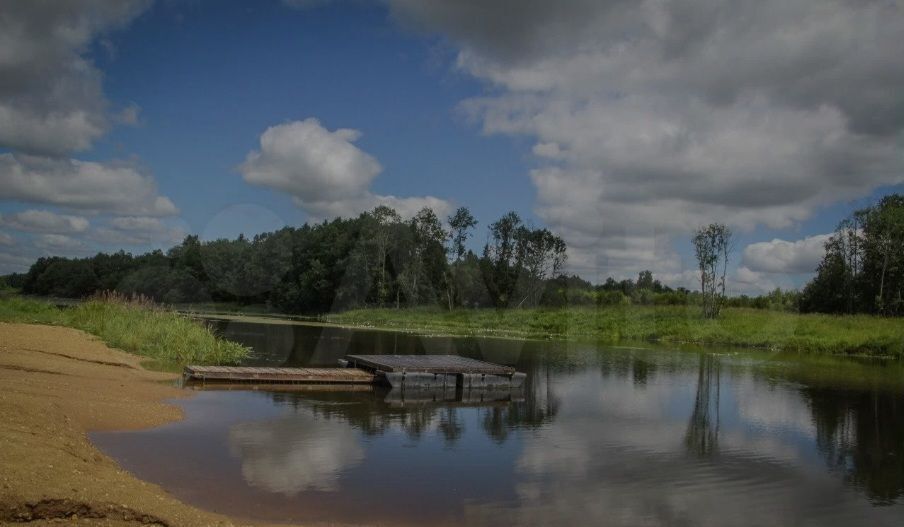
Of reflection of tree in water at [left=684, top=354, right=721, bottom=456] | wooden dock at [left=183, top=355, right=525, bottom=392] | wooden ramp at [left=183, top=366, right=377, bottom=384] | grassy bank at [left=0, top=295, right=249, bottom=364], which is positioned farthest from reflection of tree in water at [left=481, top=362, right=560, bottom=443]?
grassy bank at [left=0, top=295, right=249, bottom=364]

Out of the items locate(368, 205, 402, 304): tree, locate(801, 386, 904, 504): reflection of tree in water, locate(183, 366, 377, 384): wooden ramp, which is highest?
locate(368, 205, 402, 304): tree

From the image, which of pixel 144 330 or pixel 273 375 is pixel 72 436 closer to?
pixel 273 375

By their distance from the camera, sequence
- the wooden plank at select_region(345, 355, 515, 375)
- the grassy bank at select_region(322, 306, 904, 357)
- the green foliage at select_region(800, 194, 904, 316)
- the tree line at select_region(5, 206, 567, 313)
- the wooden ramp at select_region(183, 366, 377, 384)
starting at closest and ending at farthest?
the wooden ramp at select_region(183, 366, 377, 384), the wooden plank at select_region(345, 355, 515, 375), the grassy bank at select_region(322, 306, 904, 357), the green foliage at select_region(800, 194, 904, 316), the tree line at select_region(5, 206, 567, 313)

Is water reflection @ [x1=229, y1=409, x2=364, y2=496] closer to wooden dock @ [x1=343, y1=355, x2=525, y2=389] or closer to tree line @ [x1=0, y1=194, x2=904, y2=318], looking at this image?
wooden dock @ [x1=343, y1=355, x2=525, y2=389]

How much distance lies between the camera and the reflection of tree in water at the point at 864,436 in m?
11.9

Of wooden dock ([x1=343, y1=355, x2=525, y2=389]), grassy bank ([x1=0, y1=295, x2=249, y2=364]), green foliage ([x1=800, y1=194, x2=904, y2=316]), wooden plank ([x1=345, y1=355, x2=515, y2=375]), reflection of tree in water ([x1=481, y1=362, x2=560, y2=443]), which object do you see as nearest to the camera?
reflection of tree in water ([x1=481, y1=362, x2=560, y2=443])

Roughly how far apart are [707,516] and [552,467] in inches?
111

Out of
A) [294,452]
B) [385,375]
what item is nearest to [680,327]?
[385,375]

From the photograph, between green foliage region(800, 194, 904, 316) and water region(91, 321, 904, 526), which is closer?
water region(91, 321, 904, 526)

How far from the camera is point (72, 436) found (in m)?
9.28

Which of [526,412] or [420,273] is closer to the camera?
[526,412]

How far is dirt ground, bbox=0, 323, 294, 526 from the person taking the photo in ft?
20.9

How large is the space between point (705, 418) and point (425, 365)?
8601mm

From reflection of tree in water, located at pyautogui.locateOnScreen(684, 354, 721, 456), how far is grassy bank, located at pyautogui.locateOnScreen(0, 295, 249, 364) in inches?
596
